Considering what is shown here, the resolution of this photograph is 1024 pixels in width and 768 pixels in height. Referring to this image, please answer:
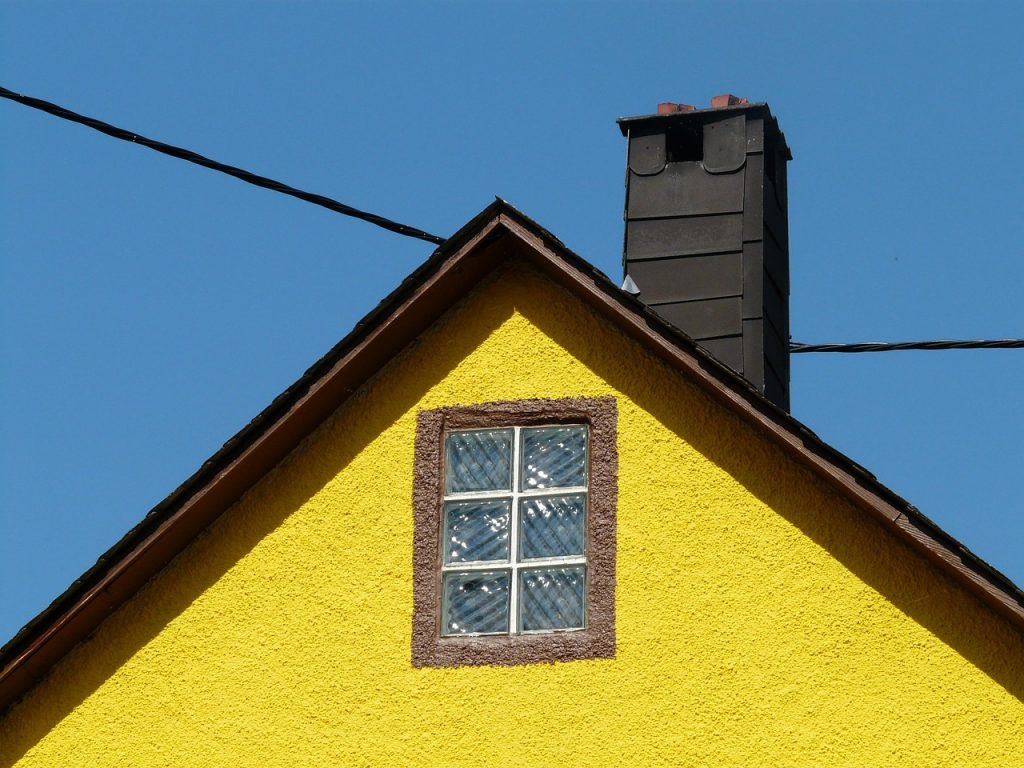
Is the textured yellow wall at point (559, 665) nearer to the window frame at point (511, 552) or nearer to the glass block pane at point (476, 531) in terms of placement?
the window frame at point (511, 552)

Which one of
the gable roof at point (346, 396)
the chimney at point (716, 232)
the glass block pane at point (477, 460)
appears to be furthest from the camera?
the chimney at point (716, 232)

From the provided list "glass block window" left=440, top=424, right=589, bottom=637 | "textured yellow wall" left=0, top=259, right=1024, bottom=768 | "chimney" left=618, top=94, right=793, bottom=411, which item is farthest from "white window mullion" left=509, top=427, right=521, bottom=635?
"chimney" left=618, top=94, right=793, bottom=411

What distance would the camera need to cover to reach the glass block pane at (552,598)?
10422 mm

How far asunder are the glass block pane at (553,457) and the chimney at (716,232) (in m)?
2.61

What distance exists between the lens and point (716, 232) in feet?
45.5

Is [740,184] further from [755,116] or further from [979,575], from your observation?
[979,575]

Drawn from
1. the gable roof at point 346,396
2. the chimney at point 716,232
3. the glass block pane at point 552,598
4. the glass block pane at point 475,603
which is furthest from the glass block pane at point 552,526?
the chimney at point 716,232

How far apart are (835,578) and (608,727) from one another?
54.1 inches

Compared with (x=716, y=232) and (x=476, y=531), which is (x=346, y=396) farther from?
(x=716, y=232)

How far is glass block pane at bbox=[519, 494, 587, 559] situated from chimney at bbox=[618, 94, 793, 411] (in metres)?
2.89

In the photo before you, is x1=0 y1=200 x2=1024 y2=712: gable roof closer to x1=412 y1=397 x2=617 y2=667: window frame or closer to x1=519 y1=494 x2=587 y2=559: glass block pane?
x1=412 y1=397 x2=617 y2=667: window frame

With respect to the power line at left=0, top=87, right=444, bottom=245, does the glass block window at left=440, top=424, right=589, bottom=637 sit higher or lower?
lower

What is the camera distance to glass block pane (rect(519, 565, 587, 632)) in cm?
1042

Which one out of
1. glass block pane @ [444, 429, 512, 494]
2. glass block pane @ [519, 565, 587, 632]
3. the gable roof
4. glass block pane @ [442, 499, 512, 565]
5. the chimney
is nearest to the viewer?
glass block pane @ [519, 565, 587, 632]
